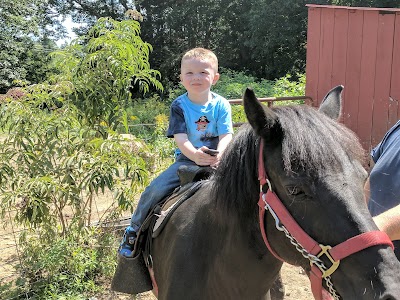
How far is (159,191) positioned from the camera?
8.42ft

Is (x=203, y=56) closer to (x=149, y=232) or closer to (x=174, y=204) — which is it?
(x=174, y=204)

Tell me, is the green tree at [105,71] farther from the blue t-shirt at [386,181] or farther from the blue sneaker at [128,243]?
the blue t-shirt at [386,181]

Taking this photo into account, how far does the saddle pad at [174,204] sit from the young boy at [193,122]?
18cm

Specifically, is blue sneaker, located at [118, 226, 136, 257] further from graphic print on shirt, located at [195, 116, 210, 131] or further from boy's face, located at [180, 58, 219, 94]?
boy's face, located at [180, 58, 219, 94]

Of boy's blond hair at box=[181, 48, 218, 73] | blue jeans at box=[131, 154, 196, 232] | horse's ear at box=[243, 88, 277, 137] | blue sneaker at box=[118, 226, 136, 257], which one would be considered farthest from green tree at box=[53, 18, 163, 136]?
horse's ear at box=[243, 88, 277, 137]

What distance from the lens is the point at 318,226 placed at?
1.33 metres

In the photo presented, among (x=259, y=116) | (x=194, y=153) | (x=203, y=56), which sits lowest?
(x=194, y=153)

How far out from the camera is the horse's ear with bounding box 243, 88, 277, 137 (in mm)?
1415

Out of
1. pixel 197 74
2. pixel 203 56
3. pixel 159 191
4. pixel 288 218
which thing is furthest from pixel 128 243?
pixel 288 218

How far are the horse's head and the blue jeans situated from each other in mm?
1097

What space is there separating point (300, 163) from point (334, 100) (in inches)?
23.1

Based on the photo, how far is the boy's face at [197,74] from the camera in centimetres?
248

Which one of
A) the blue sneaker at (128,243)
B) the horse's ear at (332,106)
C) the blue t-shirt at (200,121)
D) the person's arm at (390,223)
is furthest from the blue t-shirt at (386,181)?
the blue sneaker at (128,243)

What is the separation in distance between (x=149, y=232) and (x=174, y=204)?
1.00 ft
